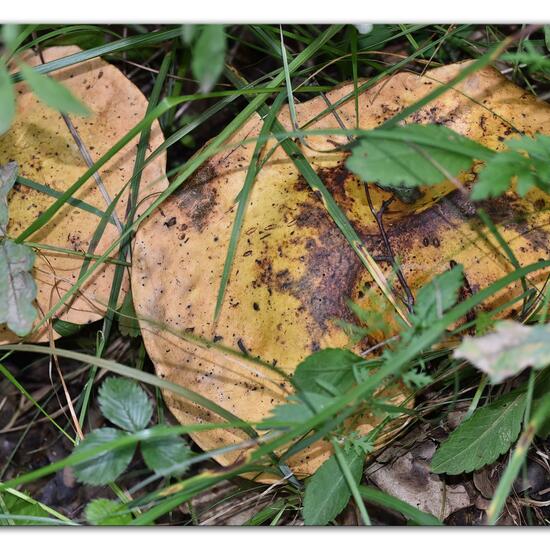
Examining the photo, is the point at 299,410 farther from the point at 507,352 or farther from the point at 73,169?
the point at 73,169

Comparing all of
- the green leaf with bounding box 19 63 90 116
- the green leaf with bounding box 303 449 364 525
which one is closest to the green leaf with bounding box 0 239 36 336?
the green leaf with bounding box 19 63 90 116

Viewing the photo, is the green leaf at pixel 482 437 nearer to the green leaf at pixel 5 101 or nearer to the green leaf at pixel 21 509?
the green leaf at pixel 21 509

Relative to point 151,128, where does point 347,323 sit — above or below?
below

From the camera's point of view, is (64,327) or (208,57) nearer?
(208,57)

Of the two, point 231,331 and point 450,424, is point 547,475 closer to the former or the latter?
point 450,424

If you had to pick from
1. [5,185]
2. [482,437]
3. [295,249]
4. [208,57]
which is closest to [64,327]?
[5,185]

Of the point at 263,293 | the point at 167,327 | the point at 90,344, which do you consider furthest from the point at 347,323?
the point at 90,344
